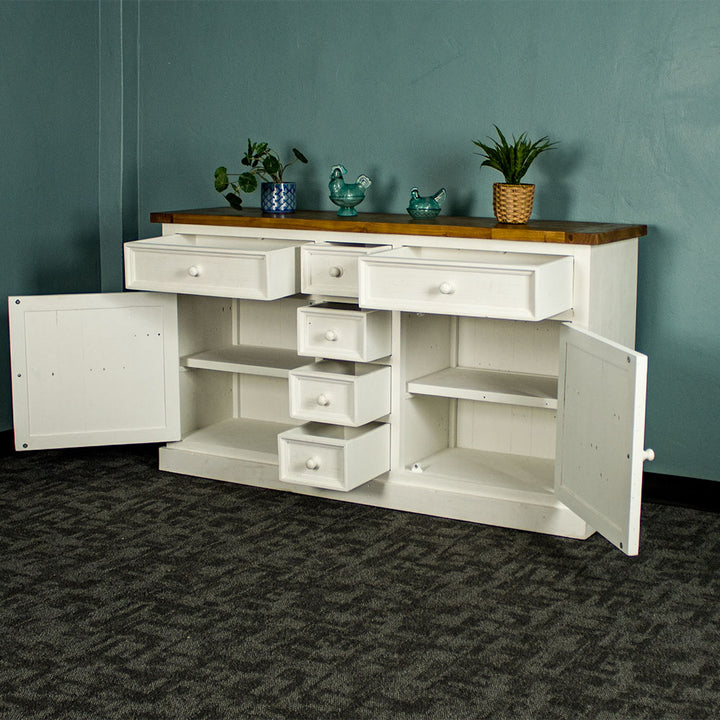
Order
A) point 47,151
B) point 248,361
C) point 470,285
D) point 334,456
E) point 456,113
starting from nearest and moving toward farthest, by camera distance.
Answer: point 470,285 → point 334,456 → point 456,113 → point 248,361 → point 47,151

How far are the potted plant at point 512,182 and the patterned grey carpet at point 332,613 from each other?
3.07ft

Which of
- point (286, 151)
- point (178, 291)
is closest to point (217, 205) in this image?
point (286, 151)

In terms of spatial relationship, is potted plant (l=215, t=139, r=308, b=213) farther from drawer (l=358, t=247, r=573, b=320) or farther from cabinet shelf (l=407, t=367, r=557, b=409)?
cabinet shelf (l=407, t=367, r=557, b=409)

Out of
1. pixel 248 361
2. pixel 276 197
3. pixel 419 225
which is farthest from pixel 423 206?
pixel 248 361

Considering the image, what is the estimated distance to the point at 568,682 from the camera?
210 centimetres

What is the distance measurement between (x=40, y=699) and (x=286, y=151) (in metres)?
2.21

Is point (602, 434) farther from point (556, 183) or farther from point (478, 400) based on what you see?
point (556, 183)

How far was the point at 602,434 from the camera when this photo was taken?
254cm

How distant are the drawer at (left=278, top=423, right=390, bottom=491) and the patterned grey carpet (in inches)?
5.1

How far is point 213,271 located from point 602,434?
1242 mm

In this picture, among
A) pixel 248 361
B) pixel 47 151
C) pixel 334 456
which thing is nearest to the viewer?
pixel 334 456

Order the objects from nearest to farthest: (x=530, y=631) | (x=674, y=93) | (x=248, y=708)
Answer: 1. (x=248, y=708)
2. (x=530, y=631)
3. (x=674, y=93)

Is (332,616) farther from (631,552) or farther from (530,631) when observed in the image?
(631,552)

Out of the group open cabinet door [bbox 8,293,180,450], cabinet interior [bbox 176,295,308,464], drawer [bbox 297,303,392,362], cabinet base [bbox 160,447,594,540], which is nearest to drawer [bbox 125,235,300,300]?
drawer [bbox 297,303,392,362]
